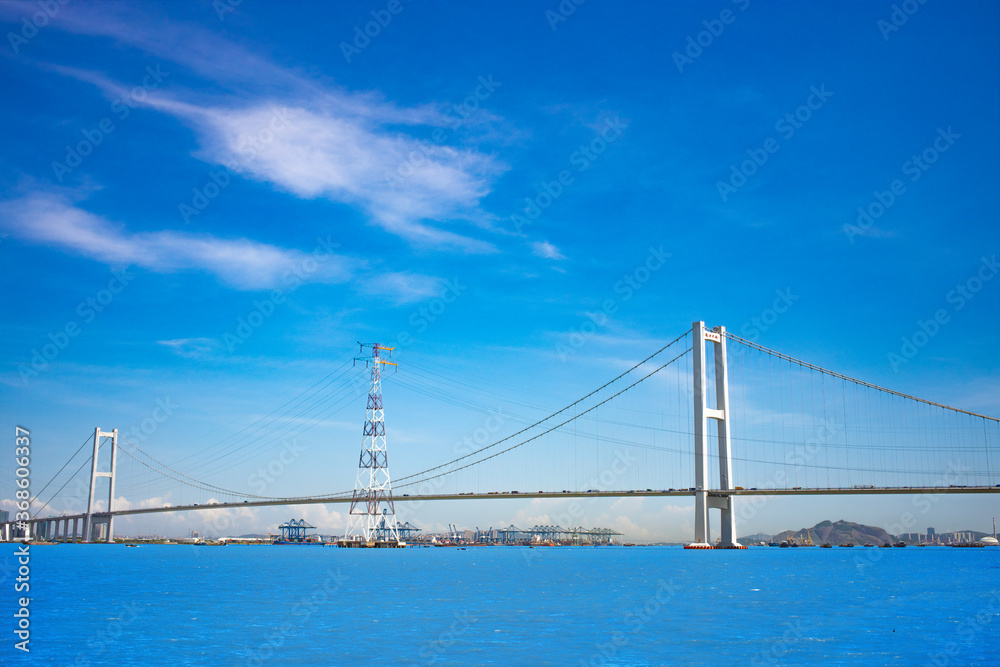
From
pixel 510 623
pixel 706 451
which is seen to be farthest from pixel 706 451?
pixel 510 623

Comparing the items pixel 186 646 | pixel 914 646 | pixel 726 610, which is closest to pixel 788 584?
pixel 726 610

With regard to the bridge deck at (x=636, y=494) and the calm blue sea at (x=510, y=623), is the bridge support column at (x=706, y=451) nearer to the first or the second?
the bridge deck at (x=636, y=494)

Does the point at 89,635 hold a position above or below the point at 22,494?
below

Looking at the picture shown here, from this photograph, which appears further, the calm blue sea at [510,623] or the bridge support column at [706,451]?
the bridge support column at [706,451]

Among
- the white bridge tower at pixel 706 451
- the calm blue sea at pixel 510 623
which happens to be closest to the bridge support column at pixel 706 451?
the white bridge tower at pixel 706 451

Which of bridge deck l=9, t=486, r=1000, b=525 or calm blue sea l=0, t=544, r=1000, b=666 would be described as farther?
bridge deck l=9, t=486, r=1000, b=525

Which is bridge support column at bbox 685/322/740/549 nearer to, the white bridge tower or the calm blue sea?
the white bridge tower

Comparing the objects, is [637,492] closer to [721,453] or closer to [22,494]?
[721,453]

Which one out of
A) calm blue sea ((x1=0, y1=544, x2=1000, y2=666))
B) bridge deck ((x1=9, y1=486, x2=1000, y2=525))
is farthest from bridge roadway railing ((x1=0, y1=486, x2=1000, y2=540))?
calm blue sea ((x1=0, y1=544, x2=1000, y2=666))
